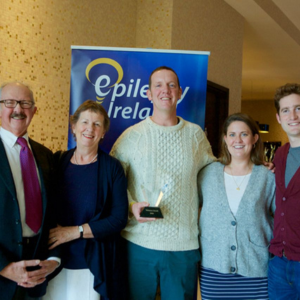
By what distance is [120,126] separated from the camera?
2898 millimetres

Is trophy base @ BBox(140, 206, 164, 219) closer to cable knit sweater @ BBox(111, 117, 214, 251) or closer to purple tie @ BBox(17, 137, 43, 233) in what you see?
cable knit sweater @ BBox(111, 117, 214, 251)

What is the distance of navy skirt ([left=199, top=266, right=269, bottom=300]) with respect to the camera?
2033 mm

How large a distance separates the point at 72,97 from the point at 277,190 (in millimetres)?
1697

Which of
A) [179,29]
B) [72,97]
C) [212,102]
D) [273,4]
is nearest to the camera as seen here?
[72,97]

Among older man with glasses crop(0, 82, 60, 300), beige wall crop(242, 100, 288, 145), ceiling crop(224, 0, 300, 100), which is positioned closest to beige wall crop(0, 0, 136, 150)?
older man with glasses crop(0, 82, 60, 300)

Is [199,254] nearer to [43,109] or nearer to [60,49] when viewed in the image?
[43,109]

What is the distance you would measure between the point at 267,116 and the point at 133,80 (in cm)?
1168

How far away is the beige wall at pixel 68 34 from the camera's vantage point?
3.17 metres

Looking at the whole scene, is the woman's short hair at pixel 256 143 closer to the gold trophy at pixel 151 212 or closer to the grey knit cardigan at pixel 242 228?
the grey knit cardigan at pixel 242 228

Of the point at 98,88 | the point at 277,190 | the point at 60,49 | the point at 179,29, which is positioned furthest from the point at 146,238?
the point at 179,29

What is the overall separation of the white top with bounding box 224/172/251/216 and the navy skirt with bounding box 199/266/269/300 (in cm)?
37

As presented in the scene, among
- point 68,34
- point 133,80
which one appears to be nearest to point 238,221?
point 133,80

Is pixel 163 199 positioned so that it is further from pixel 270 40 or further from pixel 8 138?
pixel 270 40

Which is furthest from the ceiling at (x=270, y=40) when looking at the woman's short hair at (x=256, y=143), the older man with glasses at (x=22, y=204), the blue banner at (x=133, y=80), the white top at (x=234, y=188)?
the older man with glasses at (x=22, y=204)
